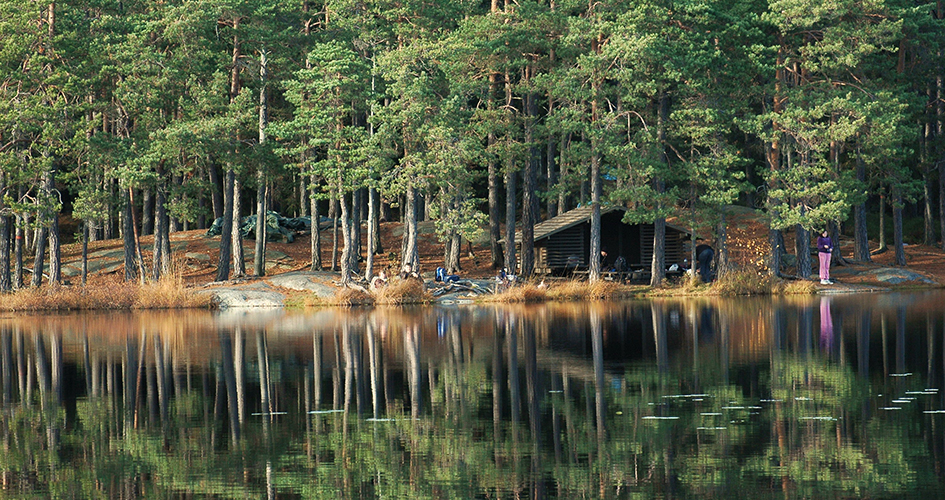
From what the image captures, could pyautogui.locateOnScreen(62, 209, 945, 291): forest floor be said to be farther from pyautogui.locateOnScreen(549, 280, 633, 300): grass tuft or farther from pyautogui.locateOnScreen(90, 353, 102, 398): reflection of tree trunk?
pyautogui.locateOnScreen(90, 353, 102, 398): reflection of tree trunk

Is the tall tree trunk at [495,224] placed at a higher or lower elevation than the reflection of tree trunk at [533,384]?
higher

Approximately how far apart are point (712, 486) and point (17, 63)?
37.3 meters

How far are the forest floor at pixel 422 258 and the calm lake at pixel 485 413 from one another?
20211 mm

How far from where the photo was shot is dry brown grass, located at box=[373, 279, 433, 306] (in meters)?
38.4

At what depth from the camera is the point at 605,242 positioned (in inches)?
2039

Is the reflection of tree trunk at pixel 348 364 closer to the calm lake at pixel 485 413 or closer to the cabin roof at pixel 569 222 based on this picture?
the calm lake at pixel 485 413

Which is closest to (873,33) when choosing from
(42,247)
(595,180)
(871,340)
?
(595,180)

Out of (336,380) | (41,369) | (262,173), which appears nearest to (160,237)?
(262,173)

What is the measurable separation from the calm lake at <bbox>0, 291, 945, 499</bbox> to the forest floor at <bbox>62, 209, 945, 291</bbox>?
20211 mm

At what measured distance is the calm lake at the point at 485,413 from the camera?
32.1 feet

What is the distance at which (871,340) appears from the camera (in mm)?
21672

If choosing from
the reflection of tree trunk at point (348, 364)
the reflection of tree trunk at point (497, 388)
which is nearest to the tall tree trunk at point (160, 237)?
the reflection of tree trunk at point (348, 364)

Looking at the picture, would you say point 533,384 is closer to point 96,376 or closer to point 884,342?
point 96,376

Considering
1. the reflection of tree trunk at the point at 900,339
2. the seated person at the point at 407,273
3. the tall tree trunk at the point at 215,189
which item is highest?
the tall tree trunk at the point at 215,189
